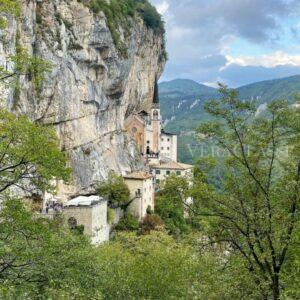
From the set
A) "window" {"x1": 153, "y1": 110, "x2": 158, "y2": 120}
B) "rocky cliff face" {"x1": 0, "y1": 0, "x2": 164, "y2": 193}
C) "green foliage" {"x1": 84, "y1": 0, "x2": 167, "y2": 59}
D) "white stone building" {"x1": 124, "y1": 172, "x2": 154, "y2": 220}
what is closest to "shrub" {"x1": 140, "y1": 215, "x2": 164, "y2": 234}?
"white stone building" {"x1": 124, "y1": 172, "x2": 154, "y2": 220}

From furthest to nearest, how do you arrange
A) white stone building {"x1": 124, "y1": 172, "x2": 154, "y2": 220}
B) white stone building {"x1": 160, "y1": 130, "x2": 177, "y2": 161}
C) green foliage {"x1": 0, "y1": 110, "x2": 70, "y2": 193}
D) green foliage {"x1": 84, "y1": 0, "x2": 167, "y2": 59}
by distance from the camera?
1. white stone building {"x1": 160, "y1": 130, "x2": 177, "y2": 161}
2. green foliage {"x1": 84, "y1": 0, "x2": 167, "y2": 59}
3. white stone building {"x1": 124, "y1": 172, "x2": 154, "y2": 220}
4. green foliage {"x1": 0, "y1": 110, "x2": 70, "y2": 193}

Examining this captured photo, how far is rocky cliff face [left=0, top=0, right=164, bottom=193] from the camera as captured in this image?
46844 millimetres

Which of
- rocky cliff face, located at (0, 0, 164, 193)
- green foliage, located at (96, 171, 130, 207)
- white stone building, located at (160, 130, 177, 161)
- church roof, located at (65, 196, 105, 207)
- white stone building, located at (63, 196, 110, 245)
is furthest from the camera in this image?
white stone building, located at (160, 130, 177, 161)

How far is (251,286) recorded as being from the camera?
15.8 meters

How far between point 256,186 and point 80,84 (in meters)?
42.9

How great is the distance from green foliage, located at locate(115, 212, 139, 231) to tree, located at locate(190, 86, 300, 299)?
39883 mm

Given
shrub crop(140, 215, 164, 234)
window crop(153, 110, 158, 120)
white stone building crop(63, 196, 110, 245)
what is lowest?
shrub crop(140, 215, 164, 234)

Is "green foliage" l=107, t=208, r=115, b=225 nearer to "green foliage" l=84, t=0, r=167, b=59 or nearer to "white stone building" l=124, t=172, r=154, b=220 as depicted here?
"white stone building" l=124, t=172, r=154, b=220

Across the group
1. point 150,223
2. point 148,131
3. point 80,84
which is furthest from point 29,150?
point 148,131

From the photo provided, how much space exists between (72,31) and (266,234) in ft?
143

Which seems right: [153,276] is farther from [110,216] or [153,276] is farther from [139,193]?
[139,193]

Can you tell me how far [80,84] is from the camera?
188 feet

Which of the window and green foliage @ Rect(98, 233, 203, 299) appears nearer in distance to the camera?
green foliage @ Rect(98, 233, 203, 299)

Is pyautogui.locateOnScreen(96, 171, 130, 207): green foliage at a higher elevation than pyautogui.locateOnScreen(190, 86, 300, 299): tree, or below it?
below
